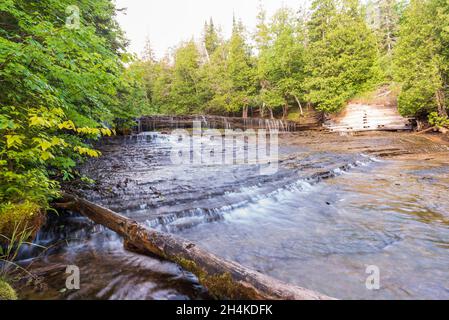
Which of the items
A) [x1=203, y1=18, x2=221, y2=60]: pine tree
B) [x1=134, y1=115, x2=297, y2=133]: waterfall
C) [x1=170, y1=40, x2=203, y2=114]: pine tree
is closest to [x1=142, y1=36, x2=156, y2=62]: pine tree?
[x1=203, y1=18, x2=221, y2=60]: pine tree

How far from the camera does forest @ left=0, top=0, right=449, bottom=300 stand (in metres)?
2.83

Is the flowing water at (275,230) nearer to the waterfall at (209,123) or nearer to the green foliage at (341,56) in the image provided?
the waterfall at (209,123)

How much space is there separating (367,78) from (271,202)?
21.3 metres

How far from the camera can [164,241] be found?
2.79 m

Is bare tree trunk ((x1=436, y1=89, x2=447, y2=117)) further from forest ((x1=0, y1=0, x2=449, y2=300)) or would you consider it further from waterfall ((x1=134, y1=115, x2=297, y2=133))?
waterfall ((x1=134, y1=115, x2=297, y2=133))

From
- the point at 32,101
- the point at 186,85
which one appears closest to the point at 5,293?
the point at 32,101

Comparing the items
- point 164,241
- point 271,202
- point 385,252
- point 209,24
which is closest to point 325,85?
point 271,202

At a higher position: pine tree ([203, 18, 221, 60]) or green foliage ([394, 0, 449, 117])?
pine tree ([203, 18, 221, 60])

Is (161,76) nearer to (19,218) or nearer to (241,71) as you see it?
(241,71)

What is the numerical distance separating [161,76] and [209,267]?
39976mm

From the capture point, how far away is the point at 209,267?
229 cm

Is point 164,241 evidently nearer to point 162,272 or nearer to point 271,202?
point 162,272

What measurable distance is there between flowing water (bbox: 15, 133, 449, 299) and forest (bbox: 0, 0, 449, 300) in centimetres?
73
